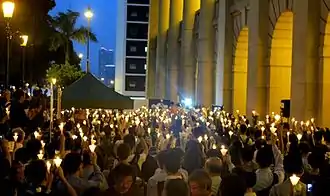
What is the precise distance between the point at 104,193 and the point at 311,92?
19102 millimetres

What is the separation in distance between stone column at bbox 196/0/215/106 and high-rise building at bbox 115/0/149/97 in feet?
177

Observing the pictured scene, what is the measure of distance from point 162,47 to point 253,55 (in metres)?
32.5

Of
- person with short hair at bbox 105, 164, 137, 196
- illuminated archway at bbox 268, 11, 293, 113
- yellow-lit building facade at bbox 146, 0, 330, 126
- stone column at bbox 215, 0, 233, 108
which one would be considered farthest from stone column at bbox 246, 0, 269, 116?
person with short hair at bbox 105, 164, 137, 196

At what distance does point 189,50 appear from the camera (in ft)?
165

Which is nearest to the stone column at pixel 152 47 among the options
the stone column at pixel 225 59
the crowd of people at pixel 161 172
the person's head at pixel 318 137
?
the stone column at pixel 225 59

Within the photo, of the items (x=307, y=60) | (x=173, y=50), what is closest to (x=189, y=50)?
(x=173, y=50)

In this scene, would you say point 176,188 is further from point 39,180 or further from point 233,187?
point 39,180

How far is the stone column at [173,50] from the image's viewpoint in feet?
184

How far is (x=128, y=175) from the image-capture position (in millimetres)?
7105

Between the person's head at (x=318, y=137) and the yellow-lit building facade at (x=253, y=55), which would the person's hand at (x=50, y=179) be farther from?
the yellow-lit building facade at (x=253, y=55)

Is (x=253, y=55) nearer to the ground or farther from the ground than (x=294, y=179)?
farther from the ground

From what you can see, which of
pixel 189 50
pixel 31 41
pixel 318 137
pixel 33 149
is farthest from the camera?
pixel 31 41

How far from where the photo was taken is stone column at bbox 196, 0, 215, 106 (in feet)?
141

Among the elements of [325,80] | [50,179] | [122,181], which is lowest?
[50,179]
